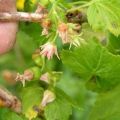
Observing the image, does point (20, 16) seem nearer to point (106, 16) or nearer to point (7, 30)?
point (7, 30)

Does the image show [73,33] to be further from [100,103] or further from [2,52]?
[100,103]

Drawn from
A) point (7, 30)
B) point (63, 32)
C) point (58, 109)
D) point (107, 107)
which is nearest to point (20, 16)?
point (7, 30)

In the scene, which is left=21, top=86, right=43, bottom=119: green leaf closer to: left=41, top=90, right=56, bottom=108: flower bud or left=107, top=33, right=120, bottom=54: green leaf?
left=41, top=90, right=56, bottom=108: flower bud

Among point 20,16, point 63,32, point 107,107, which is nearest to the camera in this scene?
point 63,32

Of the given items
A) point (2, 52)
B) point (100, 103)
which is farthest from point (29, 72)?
point (100, 103)

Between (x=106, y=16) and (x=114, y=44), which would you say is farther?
(x=114, y=44)

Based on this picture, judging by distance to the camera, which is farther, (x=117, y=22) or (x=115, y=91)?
(x=115, y=91)
